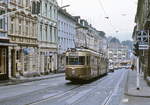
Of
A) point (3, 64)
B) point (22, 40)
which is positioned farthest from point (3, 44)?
point (22, 40)

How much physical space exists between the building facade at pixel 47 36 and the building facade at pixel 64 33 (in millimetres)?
3555

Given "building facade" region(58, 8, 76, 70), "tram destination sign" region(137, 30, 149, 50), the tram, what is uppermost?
"building facade" region(58, 8, 76, 70)

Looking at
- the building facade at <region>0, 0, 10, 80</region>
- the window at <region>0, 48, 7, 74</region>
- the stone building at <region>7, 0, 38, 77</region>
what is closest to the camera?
the building facade at <region>0, 0, 10, 80</region>

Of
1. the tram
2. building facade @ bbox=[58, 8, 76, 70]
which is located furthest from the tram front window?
building facade @ bbox=[58, 8, 76, 70]

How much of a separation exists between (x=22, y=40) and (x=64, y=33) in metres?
27.6

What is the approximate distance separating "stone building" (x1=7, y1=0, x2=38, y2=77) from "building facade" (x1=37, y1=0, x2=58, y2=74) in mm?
3174

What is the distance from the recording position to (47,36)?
63.8 metres

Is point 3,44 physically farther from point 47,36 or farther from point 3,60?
point 47,36

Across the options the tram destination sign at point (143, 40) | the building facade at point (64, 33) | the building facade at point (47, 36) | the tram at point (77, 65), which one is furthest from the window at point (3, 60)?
the building facade at point (64, 33)

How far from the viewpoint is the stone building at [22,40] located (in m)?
46.8

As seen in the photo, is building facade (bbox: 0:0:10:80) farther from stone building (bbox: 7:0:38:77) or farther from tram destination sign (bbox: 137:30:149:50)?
tram destination sign (bbox: 137:30:149:50)

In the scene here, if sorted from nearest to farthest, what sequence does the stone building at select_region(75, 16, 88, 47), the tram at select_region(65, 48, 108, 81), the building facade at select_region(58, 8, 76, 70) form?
the tram at select_region(65, 48, 108, 81) < the building facade at select_region(58, 8, 76, 70) < the stone building at select_region(75, 16, 88, 47)

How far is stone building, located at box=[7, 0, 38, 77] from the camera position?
46.8 meters

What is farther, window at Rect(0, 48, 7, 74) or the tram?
window at Rect(0, 48, 7, 74)
